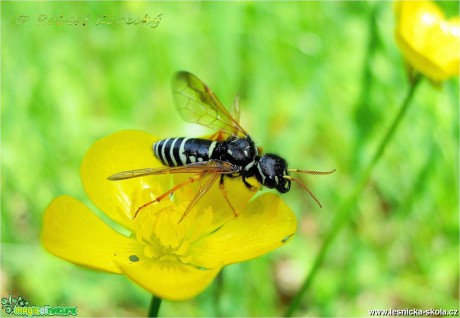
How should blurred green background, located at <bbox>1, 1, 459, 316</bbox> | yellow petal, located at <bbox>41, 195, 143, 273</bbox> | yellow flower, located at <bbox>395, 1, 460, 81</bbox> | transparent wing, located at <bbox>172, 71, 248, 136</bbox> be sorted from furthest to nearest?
blurred green background, located at <bbox>1, 1, 459, 316</bbox>, yellow flower, located at <bbox>395, 1, 460, 81</bbox>, transparent wing, located at <bbox>172, 71, 248, 136</bbox>, yellow petal, located at <bbox>41, 195, 143, 273</bbox>

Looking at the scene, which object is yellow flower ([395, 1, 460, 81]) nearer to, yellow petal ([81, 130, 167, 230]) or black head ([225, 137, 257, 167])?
black head ([225, 137, 257, 167])

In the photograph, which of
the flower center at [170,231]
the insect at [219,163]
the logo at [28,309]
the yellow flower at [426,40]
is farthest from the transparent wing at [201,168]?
the yellow flower at [426,40]

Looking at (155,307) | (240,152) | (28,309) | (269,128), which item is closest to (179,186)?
(240,152)

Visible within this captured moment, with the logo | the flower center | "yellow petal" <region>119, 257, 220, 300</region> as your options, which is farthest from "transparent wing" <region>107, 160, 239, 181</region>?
the logo

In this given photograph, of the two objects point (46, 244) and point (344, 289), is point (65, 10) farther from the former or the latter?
point (46, 244)

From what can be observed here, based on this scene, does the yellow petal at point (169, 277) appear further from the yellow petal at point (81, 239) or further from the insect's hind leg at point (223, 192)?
the insect's hind leg at point (223, 192)

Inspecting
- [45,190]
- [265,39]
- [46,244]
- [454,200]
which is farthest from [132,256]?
[265,39]
